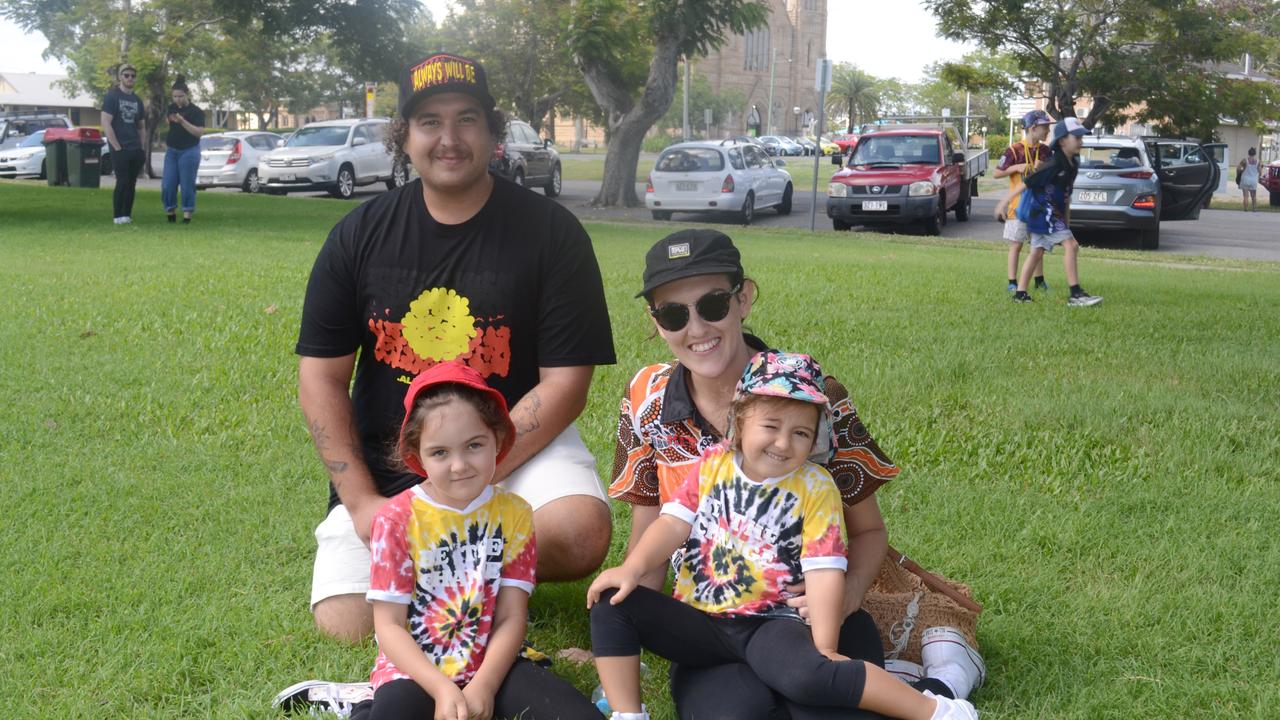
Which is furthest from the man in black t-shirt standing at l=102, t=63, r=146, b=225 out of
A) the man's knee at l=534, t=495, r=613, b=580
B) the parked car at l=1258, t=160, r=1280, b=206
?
the parked car at l=1258, t=160, r=1280, b=206

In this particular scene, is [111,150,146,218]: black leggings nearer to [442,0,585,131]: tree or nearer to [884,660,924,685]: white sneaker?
[884,660,924,685]: white sneaker

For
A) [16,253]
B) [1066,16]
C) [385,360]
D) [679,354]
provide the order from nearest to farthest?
1. [679,354]
2. [385,360]
3. [16,253]
4. [1066,16]

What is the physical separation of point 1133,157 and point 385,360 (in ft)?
59.8

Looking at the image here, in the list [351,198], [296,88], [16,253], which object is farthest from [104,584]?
[296,88]

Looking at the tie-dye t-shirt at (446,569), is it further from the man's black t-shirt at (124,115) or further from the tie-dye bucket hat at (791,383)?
the man's black t-shirt at (124,115)

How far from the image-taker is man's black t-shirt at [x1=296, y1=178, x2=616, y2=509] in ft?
12.1

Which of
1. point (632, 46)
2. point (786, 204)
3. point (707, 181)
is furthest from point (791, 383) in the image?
point (632, 46)

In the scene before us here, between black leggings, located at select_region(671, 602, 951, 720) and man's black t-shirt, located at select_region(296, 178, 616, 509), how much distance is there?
1102 millimetres

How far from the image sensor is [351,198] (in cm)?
2727

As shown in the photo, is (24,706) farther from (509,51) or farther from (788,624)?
(509,51)

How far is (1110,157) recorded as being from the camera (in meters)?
19.8

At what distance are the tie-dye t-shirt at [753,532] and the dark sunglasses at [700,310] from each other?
322mm

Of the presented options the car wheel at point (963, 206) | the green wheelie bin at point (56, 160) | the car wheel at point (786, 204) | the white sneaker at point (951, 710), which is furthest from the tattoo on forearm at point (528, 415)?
the green wheelie bin at point (56, 160)

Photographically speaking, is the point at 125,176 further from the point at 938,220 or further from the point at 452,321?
the point at 452,321
